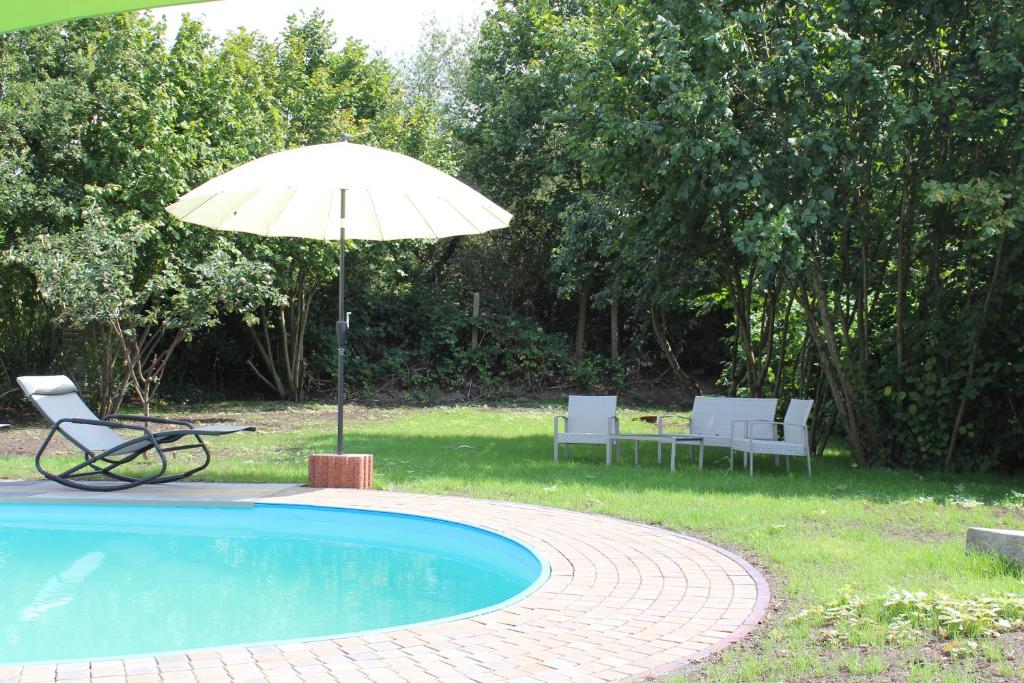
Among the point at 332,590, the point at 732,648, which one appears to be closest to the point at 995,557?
the point at 732,648

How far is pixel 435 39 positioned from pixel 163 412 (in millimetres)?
24021

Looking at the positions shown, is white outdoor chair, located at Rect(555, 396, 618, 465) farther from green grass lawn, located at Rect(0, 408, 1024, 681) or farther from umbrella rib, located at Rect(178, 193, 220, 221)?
umbrella rib, located at Rect(178, 193, 220, 221)

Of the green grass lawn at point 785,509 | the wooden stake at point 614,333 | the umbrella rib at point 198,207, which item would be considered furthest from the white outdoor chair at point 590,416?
the wooden stake at point 614,333

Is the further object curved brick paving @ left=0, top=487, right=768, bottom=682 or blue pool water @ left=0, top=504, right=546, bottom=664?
blue pool water @ left=0, top=504, right=546, bottom=664

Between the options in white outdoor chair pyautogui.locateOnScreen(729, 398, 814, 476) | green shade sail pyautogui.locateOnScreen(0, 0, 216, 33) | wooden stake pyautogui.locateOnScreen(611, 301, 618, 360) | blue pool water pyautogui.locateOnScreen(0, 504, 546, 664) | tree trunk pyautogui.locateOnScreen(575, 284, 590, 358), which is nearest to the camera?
green shade sail pyautogui.locateOnScreen(0, 0, 216, 33)

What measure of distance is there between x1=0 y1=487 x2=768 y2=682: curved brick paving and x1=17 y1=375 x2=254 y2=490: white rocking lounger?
430 centimetres

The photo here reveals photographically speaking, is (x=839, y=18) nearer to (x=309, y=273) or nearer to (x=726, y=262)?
(x=726, y=262)

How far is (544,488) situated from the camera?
883cm

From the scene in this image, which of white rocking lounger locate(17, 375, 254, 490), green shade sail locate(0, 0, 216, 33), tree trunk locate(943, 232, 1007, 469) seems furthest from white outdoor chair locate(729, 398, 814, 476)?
green shade sail locate(0, 0, 216, 33)

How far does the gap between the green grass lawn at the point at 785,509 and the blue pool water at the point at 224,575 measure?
1313 mm

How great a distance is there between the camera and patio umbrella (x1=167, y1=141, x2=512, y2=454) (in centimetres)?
847

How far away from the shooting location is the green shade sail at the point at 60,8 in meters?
1.88

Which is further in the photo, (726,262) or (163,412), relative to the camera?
(163,412)

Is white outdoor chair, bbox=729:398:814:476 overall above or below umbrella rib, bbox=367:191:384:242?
below
